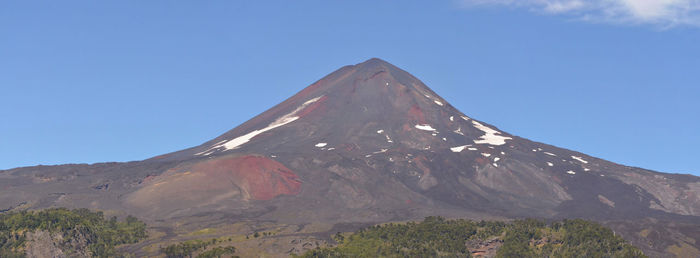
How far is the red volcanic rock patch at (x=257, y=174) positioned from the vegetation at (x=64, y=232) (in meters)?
43.2

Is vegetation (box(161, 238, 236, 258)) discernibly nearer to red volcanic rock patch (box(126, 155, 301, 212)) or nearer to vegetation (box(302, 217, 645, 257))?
vegetation (box(302, 217, 645, 257))

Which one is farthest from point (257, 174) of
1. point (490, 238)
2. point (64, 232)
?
point (490, 238)

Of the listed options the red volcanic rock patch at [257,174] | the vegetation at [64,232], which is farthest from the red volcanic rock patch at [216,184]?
the vegetation at [64,232]

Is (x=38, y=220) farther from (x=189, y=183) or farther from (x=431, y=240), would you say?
(x=431, y=240)

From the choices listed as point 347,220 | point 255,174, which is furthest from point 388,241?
point 255,174

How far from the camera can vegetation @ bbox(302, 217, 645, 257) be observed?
11281cm

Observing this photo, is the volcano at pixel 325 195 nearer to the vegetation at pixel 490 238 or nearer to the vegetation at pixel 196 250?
the vegetation at pixel 196 250

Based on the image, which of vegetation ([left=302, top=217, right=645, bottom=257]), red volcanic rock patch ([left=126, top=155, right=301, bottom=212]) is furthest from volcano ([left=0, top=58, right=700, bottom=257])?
vegetation ([left=302, top=217, right=645, bottom=257])

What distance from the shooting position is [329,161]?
192375mm

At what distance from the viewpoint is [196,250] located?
121 m

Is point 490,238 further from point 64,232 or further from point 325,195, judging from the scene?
point 64,232

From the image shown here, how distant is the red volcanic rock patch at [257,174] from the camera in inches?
6964

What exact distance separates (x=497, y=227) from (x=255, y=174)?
7102 centimetres

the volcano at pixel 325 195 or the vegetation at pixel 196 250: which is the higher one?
the volcano at pixel 325 195
